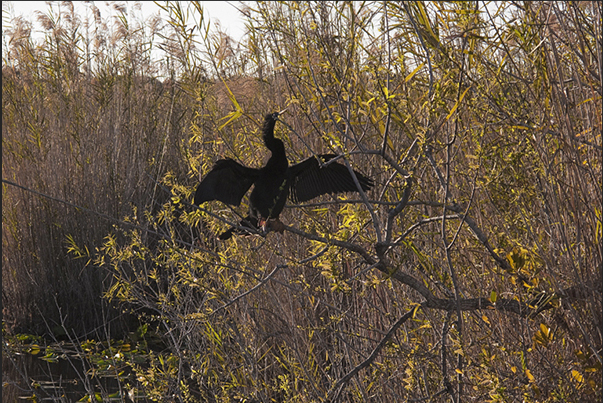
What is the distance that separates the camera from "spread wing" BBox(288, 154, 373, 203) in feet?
9.77

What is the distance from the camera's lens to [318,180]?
10.0 feet

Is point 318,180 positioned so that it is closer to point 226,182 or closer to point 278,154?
point 278,154

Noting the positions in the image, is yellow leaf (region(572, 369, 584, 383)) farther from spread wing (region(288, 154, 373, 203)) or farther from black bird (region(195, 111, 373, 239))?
spread wing (region(288, 154, 373, 203))

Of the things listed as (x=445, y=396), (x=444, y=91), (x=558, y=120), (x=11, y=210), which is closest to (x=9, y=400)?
(x=11, y=210)

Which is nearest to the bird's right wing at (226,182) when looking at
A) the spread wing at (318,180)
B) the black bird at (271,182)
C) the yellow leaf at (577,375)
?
the black bird at (271,182)

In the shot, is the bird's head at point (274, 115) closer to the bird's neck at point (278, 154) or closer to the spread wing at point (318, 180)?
the bird's neck at point (278, 154)

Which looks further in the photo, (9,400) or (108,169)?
(108,169)

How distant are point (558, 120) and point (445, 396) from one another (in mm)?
1276

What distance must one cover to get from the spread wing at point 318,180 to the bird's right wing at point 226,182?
0.70 feet

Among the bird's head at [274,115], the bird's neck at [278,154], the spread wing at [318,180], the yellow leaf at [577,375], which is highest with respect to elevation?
the bird's head at [274,115]

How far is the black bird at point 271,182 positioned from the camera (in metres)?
2.75

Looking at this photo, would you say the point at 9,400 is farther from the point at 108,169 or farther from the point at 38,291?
the point at 108,169

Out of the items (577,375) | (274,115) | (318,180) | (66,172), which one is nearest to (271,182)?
(318,180)

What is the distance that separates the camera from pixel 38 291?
16.8 ft
